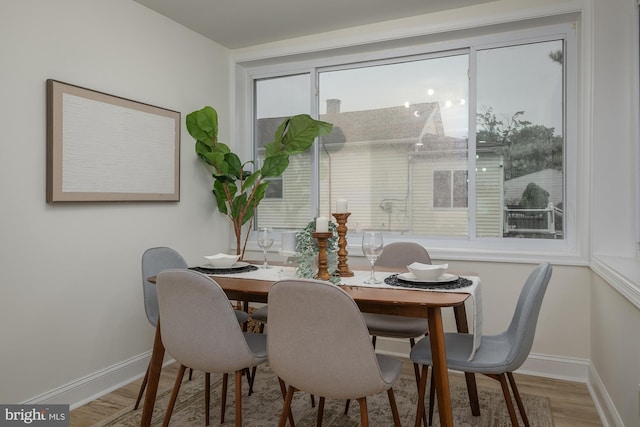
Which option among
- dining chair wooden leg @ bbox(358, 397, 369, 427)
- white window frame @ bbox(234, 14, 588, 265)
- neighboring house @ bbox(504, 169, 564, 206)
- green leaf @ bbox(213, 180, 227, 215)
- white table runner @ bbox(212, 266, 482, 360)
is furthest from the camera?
green leaf @ bbox(213, 180, 227, 215)

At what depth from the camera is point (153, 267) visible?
269cm

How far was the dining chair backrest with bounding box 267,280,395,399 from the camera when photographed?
61.8 inches

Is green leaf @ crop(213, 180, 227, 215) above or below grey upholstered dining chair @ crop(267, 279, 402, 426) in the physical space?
above

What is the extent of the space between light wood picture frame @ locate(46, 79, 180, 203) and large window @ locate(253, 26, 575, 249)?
44.6 inches

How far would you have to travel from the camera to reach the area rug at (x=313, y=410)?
238 cm

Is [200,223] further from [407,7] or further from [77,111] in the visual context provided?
[407,7]

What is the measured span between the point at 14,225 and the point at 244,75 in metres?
2.49

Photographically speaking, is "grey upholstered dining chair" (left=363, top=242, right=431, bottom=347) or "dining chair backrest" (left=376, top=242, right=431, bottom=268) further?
"dining chair backrest" (left=376, top=242, right=431, bottom=268)

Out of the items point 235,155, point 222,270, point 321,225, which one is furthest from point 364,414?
point 235,155

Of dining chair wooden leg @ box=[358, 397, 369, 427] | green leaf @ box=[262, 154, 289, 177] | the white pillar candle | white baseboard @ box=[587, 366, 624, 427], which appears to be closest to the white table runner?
the white pillar candle

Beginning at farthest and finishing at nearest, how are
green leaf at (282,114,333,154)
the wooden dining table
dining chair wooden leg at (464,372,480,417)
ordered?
green leaf at (282,114,333,154) < dining chair wooden leg at (464,372,480,417) < the wooden dining table

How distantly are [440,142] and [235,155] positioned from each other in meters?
1.64

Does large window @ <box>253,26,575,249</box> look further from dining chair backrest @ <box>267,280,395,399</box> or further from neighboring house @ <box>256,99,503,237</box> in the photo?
dining chair backrest @ <box>267,280,395,399</box>

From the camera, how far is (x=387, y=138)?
12.0 ft
